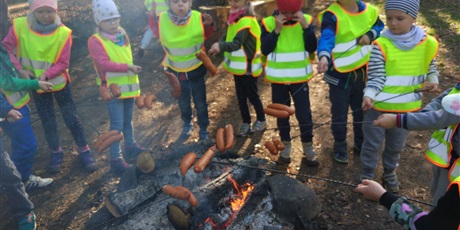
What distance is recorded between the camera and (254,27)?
172 inches

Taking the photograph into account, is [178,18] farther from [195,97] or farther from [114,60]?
[195,97]

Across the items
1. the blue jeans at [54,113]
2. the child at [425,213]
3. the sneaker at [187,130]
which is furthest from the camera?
the sneaker at [187,130]

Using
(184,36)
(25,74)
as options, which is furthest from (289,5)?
(25,74)

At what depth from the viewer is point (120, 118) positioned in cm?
429

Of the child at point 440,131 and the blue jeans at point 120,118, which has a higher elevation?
the child at point 440,131

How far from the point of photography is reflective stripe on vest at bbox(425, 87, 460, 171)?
2555mm

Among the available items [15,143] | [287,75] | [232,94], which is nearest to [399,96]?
[287,75]

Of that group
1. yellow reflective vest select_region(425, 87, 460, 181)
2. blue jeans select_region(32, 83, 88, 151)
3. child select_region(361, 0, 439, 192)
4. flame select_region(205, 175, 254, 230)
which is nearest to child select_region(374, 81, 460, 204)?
yellow reflective vest select_region(425, 87, 460, 181)

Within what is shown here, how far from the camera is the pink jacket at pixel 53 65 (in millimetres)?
3896

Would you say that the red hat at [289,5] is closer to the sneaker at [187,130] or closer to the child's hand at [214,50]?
the child's hand at [214,50]

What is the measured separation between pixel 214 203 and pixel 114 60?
2.05m

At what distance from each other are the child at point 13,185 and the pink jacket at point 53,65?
0.52 metres

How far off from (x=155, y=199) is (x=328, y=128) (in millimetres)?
2988

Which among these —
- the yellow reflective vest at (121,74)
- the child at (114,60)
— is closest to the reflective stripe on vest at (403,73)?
the child at (114,60)
